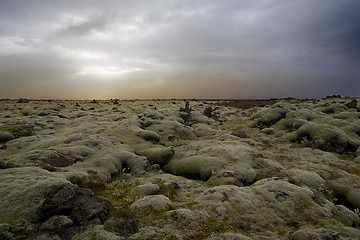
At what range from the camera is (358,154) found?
2478cm

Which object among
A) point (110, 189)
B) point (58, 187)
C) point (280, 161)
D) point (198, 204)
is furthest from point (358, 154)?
point (58, 187)

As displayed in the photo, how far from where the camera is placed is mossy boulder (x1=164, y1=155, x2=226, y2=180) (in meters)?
17.7

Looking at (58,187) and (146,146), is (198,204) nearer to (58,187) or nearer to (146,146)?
(58,187)

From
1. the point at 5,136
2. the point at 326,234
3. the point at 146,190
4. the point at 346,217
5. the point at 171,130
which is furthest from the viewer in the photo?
the point at 171,130

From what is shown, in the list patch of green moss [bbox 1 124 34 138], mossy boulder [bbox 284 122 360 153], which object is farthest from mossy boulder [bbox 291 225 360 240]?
patch of green moss [bbox 1 124 34 138]

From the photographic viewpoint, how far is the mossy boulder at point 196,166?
17672mm

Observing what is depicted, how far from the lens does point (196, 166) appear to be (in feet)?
60.8

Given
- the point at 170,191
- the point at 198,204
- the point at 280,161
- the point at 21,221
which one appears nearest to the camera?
the point at 21,221

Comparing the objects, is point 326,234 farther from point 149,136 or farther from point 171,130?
point 171,130

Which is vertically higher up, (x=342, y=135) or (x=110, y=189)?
(x=342, y=135)

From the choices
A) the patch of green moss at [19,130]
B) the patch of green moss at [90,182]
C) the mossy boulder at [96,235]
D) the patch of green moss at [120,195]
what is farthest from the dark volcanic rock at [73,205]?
the patch of green moss at [19,130]

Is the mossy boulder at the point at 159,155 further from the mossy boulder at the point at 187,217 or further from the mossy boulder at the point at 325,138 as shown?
the mossy boulder at the point at 325,138

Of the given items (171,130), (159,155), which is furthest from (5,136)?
(171,130)

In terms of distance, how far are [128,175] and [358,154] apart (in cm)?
Result: 2785
